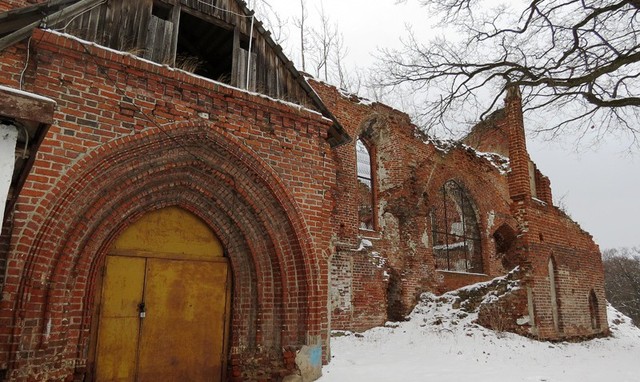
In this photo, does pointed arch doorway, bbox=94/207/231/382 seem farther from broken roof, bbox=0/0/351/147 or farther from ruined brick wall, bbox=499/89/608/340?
ruined brick wall, bbox=499/89/608/340

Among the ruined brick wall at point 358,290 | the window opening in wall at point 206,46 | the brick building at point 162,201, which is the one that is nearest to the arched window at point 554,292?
the ruined brick wall at point 358,290

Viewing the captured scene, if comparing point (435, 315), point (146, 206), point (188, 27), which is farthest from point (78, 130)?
point (435, 315)

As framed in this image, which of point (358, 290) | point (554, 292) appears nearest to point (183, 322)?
point (358, 290)

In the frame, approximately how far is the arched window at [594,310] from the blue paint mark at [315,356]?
1175cm

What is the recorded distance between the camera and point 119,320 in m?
5.64

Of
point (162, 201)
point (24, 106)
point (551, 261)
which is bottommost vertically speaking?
point (551, 261)

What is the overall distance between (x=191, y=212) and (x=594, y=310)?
1382 centimetres

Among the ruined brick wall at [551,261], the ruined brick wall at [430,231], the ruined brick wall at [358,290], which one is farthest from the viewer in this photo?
the ruined brick wall at [551,261]

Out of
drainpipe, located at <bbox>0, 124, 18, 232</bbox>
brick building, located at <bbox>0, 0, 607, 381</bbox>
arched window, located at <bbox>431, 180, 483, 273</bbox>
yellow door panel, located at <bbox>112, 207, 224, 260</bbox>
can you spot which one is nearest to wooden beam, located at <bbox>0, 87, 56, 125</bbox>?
brick building, located at <bbox>0, 0, 607, 381</bbox>

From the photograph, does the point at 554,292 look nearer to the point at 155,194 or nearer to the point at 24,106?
the point at 155,194

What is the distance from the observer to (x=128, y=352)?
5641 mm

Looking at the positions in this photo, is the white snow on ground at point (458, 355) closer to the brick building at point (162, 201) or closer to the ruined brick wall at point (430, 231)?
the ruined brick wall at point (430, 231)

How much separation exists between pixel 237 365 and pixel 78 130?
3.86 meters

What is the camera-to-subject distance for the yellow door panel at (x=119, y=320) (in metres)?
5.47
